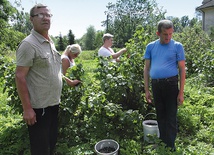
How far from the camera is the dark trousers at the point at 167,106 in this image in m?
2.81

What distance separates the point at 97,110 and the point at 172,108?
1115 mm

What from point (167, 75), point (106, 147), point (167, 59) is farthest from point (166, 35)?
point (106, 147)

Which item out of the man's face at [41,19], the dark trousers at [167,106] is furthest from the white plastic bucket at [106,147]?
the man's face at [41,19]

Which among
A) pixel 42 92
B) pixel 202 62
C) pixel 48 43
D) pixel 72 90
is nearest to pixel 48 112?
pixel 42 92

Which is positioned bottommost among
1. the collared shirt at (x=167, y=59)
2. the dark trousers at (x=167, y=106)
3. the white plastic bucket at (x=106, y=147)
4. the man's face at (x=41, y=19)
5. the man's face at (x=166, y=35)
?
the white plastic bucket at (x=106, y=147)

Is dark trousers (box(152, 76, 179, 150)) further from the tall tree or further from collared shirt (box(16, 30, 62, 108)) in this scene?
the tall tree

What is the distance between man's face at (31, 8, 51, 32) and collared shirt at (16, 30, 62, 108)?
0.22 feet

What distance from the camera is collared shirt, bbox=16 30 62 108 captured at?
1985 mm

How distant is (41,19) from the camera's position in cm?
209

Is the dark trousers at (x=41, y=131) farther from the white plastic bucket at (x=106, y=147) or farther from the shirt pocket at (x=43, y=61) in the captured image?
the white plastic bucket at (x=106, y=147)

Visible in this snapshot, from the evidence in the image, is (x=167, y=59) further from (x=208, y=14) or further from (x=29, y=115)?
(x=208, y=14)

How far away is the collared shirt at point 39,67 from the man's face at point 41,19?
0.22ft

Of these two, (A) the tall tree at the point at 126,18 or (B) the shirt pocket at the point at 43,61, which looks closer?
(B) the shirt pocket at the point at 43,61

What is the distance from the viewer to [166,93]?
9.32 ft
